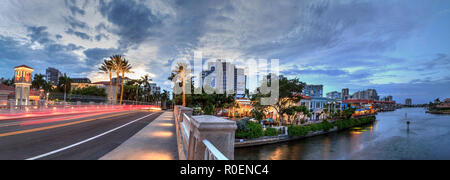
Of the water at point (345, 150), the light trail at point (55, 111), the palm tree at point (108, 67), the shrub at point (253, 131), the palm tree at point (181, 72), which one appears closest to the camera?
the light trail at point (55, 111)

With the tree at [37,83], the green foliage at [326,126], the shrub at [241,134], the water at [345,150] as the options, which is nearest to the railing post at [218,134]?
the water at [345,150]

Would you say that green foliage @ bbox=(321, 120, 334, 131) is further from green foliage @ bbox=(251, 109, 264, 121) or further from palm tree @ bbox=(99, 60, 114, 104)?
palm tree @ bbox=(99, 60, 114, 104)

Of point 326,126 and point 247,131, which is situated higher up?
point 247,131

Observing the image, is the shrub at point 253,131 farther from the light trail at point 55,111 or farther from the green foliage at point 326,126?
the light trail at point 55,111

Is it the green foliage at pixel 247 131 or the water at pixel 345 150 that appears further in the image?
the green foliage at pixel 247 131

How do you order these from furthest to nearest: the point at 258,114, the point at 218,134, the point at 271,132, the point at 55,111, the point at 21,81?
the point at 258,114, the point at 271,132, the point at 21,81, the point at 55,111, the point at 218,134

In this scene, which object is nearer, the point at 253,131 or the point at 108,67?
the point at 253,131

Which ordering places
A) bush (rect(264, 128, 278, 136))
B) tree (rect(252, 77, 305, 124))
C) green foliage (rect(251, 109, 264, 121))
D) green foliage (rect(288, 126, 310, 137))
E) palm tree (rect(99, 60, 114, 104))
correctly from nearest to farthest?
bush (rect(264, 128, 278, 136)) < green foliage (rect(288, 126, 310, 137)) < green foliage (rect(251, 109, 264, 121)) < tree (rect(252, 77, 305, 124)) < palm tree (rect(99, 60, 114, 104))

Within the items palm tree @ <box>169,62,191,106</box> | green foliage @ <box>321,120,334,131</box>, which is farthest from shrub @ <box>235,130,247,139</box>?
green foliage @ <box>321,120,334,131</box>

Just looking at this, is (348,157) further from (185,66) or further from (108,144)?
(108,144)

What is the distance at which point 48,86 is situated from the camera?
8450 cm

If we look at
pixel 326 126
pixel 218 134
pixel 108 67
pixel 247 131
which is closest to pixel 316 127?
pixel 326 126

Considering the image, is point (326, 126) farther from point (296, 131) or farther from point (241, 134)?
point (241, 134)
